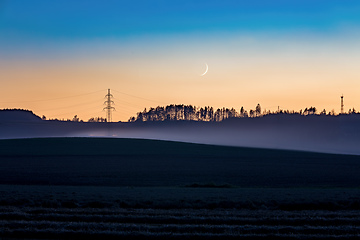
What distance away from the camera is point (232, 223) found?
15852mm

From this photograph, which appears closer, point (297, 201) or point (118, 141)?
point (297, 201)

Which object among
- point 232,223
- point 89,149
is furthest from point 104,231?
point 89,149

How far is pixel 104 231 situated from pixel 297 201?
37.6ft

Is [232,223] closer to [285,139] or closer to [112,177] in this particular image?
[112,177]

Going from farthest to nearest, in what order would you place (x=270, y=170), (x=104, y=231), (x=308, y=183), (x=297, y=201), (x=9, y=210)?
(x=270, y=170) < (x=308, y=183) < (x=297, y=201) < (x=9, y=210) < (x=104, y=231)

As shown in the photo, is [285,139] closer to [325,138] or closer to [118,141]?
[325,138]

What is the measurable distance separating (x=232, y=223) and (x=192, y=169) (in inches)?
1463

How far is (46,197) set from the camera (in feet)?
74.3

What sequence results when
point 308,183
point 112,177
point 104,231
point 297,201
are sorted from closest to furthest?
point 104,231 → point 297,201 → point 308,183 → point 112,177

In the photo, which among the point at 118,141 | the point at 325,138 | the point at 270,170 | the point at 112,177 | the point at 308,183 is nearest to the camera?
the point at 308,183

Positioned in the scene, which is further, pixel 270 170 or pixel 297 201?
pixel 270 170

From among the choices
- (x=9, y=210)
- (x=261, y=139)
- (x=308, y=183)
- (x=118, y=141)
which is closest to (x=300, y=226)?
(x=9, y=210)

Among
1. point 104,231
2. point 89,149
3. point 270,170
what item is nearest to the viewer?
point 104,231

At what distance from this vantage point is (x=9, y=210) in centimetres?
1798
